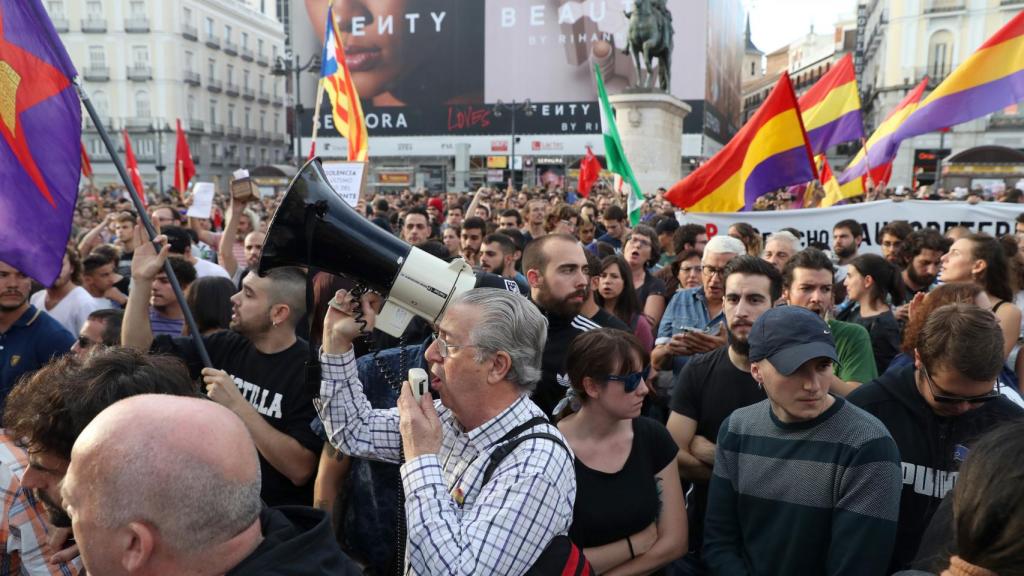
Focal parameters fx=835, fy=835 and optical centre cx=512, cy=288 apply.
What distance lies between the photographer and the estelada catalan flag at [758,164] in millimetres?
7039

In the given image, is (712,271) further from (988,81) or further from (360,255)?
(988,81)

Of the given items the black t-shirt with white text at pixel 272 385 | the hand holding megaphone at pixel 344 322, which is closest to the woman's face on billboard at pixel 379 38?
the black t-shirt with white text at pixel 272 385

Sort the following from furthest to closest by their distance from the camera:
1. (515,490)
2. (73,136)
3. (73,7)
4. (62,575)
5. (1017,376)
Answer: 1. (73,7)
2. (1017,376)
3. (73,136)
4. (62,575)
5. (515,490)

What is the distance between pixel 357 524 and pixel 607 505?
810 millimetres

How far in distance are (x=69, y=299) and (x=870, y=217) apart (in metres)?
6.40

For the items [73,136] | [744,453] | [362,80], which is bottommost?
[744,453]

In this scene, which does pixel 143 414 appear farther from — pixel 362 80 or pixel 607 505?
pixel 362 80

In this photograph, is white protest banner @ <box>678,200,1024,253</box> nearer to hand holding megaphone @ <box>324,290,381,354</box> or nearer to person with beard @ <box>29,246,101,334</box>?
person with beard @ <box>29,246,101,334</box>

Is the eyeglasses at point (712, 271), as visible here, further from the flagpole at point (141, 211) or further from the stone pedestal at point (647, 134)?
the stone pedestal at point (647, 134)

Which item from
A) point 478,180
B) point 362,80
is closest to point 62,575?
point 478,180

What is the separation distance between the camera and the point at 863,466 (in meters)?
2.38

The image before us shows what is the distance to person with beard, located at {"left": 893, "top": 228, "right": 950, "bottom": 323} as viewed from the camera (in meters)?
5.53

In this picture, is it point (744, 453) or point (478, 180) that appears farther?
point (478, 180)

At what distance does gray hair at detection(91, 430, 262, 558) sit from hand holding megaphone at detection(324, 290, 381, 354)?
965mm
